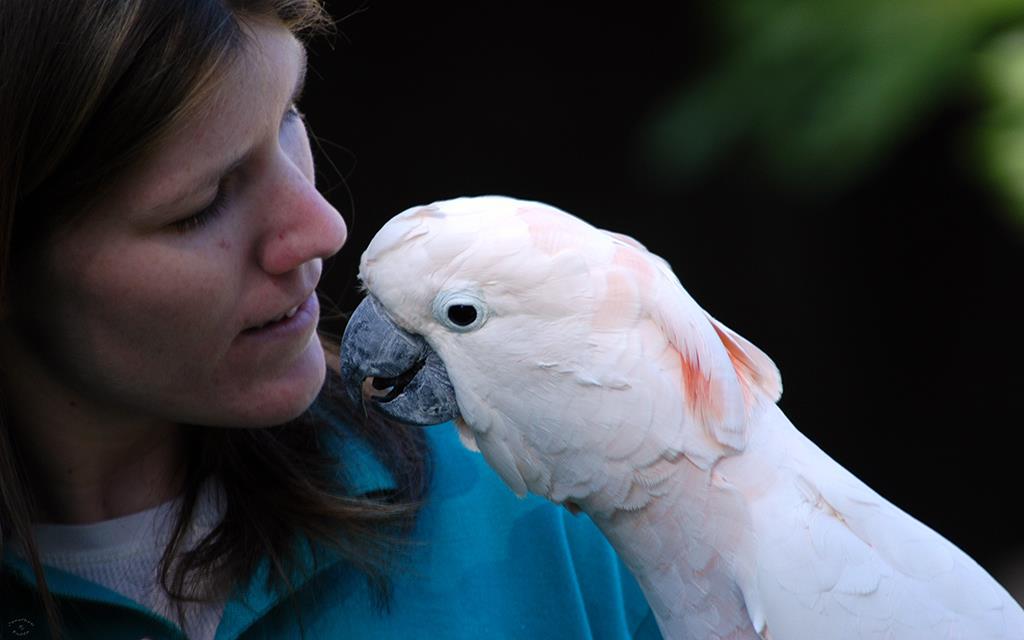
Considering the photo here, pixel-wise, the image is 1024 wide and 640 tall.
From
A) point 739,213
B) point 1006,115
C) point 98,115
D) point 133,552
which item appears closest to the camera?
point 98,115

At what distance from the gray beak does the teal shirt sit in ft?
0.58

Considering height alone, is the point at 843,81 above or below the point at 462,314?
above

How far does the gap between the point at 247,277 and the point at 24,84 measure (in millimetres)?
274

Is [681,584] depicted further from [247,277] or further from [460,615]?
[247,277]

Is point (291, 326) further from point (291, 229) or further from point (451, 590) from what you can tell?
point (451, 590)

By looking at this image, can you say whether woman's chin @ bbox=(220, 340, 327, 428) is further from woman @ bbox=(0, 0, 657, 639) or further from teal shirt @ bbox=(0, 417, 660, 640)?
teal shirt @ bbox=(0, 417, 660, 640)

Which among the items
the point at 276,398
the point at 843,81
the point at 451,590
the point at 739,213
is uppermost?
the point at 843,81

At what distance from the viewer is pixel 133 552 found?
1.22 m

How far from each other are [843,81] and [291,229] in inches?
62.8

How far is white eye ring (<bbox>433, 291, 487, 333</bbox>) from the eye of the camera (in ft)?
3.59

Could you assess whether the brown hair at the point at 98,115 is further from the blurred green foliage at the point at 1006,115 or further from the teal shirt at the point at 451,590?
the blurred green foliage at the point at 1006,115

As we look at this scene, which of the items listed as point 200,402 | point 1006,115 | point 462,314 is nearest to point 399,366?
point 462,314

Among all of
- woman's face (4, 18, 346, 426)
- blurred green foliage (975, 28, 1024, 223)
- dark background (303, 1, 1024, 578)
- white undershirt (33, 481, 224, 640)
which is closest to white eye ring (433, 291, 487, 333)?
woman's face (4, 18, 346, 426)

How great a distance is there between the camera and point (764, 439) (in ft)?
3.76
